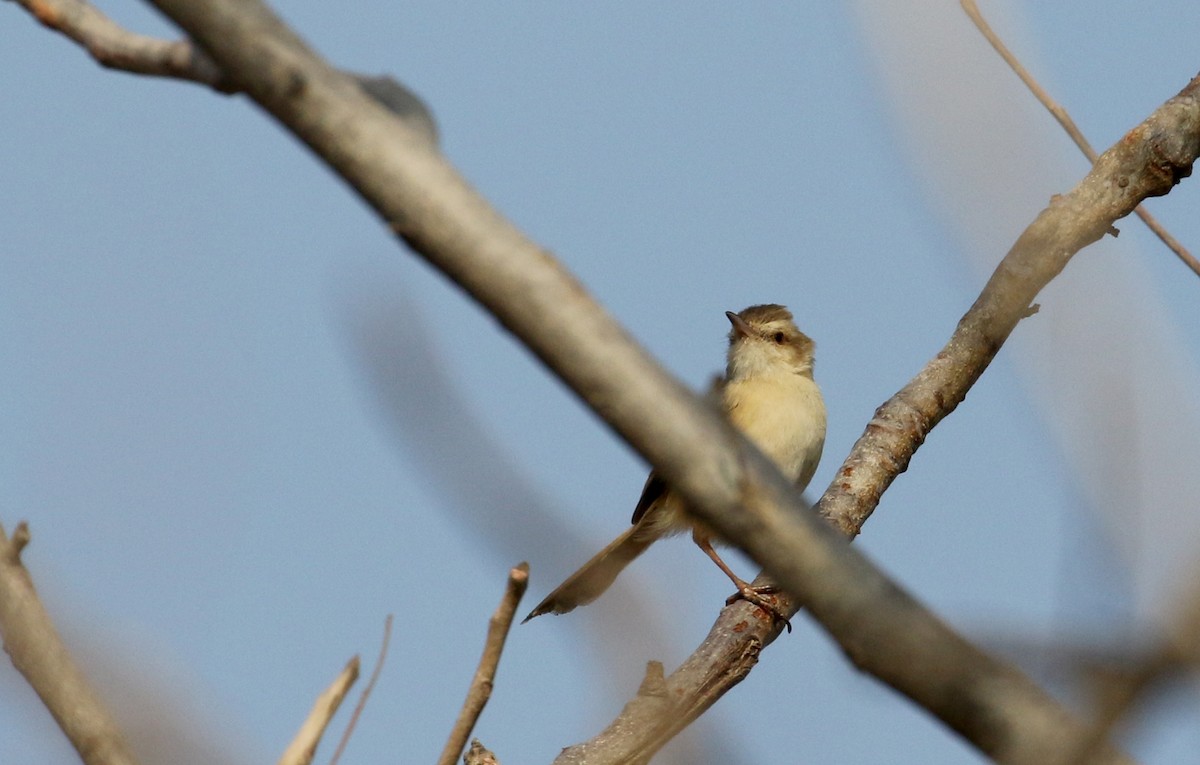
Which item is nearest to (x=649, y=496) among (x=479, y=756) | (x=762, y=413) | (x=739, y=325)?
(x=762, y=413)

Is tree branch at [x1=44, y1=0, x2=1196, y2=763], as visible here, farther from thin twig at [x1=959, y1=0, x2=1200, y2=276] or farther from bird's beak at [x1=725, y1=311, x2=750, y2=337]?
bird's beak at [x1=725, y1=311, x2=750, y2=337]

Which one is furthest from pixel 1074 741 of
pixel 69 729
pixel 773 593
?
pixel 773 593

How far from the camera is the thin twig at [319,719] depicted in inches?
79.6

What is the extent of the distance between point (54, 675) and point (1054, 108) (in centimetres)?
284

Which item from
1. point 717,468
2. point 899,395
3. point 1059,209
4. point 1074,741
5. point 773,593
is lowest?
point 1074,741

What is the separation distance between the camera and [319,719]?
2.09m

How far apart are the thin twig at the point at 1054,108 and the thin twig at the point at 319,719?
85.1 inches

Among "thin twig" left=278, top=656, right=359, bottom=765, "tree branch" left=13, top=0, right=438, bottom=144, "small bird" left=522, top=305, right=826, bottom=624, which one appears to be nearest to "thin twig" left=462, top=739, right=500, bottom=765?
"thin twig" left=278, top=656, right=359, bottom=765

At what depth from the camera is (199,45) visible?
4.92ft

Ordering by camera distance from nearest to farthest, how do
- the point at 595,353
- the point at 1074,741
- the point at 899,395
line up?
the point at 1074,741 → the point at 595,353 → the point at 899,395

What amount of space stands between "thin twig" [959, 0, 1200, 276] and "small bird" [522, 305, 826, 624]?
3.51 meters

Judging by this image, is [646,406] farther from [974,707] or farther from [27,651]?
[27,651]

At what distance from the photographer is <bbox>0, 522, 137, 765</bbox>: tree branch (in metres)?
1.92

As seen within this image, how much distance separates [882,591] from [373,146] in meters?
0.80
